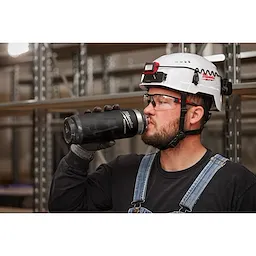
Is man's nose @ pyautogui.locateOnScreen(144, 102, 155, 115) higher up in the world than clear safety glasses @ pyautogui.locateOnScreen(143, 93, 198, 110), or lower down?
lower down

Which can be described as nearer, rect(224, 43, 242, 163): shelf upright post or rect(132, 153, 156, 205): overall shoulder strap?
rect(132, 153, 156, 205): overall shoulder strap

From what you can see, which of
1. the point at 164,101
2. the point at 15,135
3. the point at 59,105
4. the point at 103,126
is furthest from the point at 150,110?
the point at 15,135

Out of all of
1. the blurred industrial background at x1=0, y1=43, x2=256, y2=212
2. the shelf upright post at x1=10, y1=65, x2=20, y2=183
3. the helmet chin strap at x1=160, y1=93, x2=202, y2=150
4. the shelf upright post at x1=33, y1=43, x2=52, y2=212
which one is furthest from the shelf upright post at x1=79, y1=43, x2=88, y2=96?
the helmet chin strap at x1=160, y1=93, x2=202, y2=150

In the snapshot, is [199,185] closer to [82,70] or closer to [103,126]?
[103,126]

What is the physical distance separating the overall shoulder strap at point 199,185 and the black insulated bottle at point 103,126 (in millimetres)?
215

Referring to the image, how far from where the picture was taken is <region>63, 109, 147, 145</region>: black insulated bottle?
1.64 m

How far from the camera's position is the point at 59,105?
2.14 meters

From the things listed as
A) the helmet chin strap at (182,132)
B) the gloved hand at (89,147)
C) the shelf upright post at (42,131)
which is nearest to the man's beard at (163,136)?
the helmet chin strap at (182,132)

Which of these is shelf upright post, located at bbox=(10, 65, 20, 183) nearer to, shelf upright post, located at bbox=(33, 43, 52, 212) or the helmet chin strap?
shelf upright post, located at bbox=(33, 43, 52, 212)

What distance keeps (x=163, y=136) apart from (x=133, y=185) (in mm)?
175

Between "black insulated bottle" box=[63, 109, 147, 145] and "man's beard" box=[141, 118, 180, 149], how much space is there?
3cm
